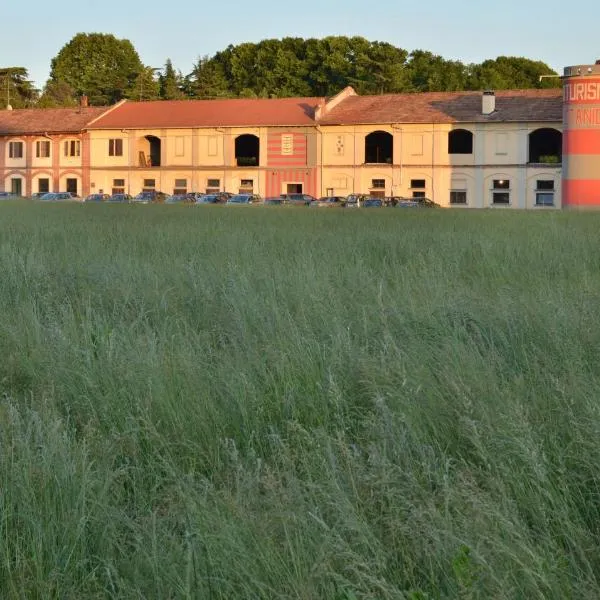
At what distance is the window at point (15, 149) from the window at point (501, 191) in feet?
111

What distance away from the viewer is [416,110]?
62094 millimetres

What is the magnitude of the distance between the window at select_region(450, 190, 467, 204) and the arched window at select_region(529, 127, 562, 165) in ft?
16.0

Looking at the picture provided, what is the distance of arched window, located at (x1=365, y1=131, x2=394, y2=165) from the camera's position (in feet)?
217

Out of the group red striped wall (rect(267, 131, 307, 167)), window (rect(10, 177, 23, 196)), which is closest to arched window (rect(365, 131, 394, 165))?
red striped wall (rect(267, 131, 307, 167))

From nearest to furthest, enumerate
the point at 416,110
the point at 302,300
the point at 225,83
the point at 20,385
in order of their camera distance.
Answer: the point at 20,385 < the point at 302,300 < the point at 416,110 < the point at 225,83

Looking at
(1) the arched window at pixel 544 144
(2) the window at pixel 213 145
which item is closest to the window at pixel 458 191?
(1) the arched window at pixel 544 144

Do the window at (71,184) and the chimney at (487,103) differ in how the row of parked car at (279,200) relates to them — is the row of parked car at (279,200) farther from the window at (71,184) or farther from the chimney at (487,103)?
the chimney at (487,103)

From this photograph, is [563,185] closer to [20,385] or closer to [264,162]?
[264,162]

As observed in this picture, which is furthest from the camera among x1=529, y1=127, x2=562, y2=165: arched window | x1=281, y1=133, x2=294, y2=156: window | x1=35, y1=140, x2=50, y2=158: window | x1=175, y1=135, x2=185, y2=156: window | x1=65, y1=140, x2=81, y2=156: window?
x1=35, y1=140, x2=50, y2=158: window

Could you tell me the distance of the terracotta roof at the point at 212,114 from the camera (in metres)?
64.7

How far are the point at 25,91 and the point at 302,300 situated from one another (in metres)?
106

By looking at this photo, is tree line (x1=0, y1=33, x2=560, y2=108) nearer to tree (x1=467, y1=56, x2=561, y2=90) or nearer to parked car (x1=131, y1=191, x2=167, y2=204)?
tree (x1=467, y1=56, x2=561, y2=90)

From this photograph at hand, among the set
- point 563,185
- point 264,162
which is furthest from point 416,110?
point 563,185

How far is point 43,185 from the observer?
232 ft
